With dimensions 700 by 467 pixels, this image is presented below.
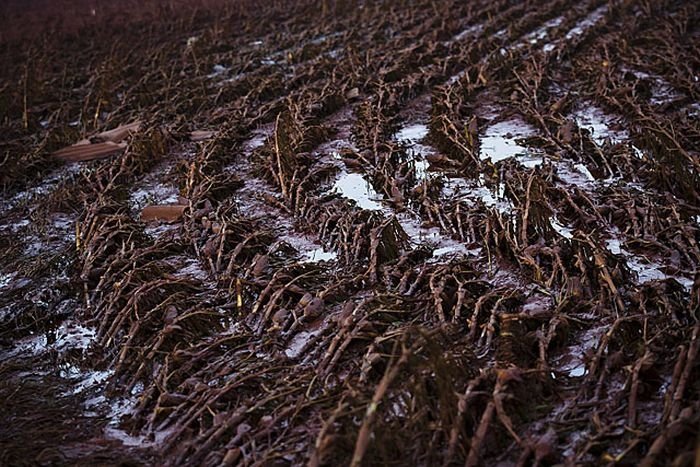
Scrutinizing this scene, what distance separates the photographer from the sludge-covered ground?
4004mm

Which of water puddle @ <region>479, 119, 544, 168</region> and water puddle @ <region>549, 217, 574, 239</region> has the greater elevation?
water puddle @ <region>549, 217, 574, 239</region>

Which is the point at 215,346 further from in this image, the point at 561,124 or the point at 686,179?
the point at 561,124

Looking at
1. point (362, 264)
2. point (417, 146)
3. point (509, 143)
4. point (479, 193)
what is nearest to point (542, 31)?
point (509, 143)

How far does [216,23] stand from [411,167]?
10.4m

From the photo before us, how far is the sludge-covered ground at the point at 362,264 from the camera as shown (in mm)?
4004

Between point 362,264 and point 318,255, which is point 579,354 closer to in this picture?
point 362,264

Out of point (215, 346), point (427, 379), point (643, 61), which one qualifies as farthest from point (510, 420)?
point (643, 61)

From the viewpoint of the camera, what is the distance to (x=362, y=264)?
599 cm

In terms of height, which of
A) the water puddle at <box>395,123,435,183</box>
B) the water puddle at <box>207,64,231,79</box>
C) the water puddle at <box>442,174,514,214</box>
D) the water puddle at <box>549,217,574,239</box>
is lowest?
the water puddle at <box>207,64,231,79</box>

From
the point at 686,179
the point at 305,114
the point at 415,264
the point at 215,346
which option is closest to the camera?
the point at 215,346

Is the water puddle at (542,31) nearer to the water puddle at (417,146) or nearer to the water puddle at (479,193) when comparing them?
the water puddle at (417,146)

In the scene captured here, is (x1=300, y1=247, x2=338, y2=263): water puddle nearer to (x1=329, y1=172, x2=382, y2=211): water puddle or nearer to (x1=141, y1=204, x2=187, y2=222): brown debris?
(x1=329, y1=172, x2=382, y2=211): water puddle

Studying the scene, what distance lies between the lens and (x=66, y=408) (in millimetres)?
4668

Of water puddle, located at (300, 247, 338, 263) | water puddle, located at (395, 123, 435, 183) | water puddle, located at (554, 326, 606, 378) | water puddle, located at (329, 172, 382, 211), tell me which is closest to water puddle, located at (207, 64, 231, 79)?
water puddle, located at (395, 123, 435, 183)
